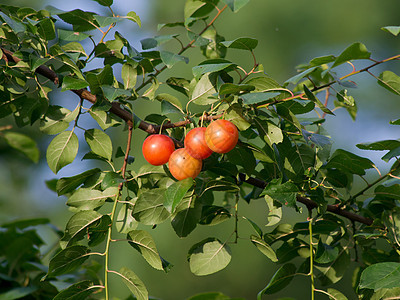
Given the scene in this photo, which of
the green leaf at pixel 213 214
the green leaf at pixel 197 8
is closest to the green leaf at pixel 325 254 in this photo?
the green leaf at pixel 213 214

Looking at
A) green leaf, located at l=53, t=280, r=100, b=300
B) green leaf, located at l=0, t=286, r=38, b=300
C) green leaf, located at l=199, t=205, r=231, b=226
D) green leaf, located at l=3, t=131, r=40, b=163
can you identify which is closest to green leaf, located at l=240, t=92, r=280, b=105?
green leaf, located at l=199, t=205, r=231, b=226

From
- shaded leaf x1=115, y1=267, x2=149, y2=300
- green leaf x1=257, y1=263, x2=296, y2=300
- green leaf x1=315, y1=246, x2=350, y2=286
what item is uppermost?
shaded leaf x1=115, y1=267, x2=149, y2=300

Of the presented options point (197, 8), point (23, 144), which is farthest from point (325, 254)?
point (23, 144)

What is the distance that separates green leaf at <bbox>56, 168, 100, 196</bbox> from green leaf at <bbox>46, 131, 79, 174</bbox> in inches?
1.1

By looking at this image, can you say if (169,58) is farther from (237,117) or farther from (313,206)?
(313,206)

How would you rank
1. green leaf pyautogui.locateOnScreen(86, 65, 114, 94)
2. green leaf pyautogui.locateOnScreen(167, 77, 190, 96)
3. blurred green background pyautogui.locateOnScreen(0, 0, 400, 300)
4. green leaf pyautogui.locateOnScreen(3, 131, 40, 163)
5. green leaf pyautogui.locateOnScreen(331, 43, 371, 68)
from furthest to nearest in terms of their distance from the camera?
blurred green background pyautogui.locateOnScreen(0, 0, 400, 300) → green leaf pyautogui.locateOnScreen(3, 131, 40, 163) → green leaf pyautogui.locateOnScreen(167, 77, 190, 96) → green leaf pyautogui.locateOnScreen(86, 65, 114, 94) → green leaf pyautogui.locateOnScreen(331, 43, 371, 68)

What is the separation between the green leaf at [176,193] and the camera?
540 mm

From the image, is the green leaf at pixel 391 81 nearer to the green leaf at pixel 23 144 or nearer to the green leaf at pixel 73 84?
the green leaf at pixel 73 84

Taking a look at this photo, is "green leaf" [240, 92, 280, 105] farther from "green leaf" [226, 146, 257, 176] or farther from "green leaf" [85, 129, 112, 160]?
"green leaf" [85, 129, 112, 160]

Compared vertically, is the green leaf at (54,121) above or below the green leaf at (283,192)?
above

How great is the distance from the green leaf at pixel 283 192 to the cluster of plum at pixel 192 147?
84 mm

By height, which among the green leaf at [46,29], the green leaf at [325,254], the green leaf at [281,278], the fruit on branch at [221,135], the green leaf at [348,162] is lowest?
the green leaf at [281,278]

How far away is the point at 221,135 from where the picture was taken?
1.77 feet

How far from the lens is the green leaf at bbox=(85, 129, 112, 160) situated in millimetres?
681
